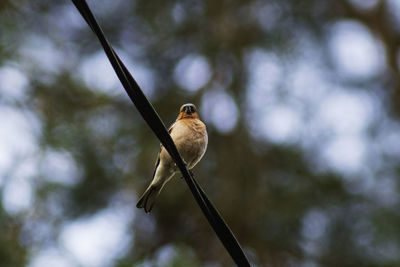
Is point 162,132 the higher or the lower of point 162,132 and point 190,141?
the lower

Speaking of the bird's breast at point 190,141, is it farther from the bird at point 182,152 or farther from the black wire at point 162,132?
the black wire at point 162,132

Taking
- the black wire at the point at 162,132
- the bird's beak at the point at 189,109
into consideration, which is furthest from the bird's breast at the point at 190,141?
the black wire at the point at 162,132

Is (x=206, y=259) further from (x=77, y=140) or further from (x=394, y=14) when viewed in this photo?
(x=394, y=14)

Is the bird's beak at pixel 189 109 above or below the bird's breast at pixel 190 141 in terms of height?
above

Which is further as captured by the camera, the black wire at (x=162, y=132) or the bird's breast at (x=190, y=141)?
the bird's breast at (x=190, y=141)

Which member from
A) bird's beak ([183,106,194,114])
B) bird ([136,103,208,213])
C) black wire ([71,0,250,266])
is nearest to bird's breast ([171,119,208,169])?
bird ([136,103,208,213])

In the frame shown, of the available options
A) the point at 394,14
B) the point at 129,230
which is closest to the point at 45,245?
the point at 129,230

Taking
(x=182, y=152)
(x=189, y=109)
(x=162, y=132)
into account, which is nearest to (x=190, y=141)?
(x=182, y=152)

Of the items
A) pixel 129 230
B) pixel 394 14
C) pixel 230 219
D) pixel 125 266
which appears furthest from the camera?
pixel 394 14

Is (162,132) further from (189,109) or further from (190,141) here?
(189,109)

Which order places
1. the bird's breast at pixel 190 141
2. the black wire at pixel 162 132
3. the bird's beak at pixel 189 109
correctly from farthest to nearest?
the bird's beak at pixel 189 109, the bird's breast at pixel 190 141, the black wire at pixel 162 132

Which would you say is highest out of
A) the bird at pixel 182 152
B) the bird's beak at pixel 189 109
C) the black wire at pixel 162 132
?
the bird's beak at pixel 189 109

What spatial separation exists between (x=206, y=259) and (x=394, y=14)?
7.88 m

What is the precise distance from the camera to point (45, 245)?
30.8 ft
